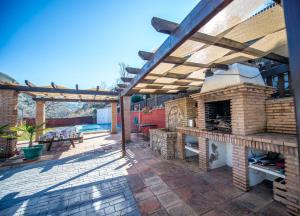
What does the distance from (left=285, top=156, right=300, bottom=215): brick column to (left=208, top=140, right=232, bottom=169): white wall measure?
194cm

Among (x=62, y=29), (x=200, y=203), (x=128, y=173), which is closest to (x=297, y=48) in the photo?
(x=200, y=203)

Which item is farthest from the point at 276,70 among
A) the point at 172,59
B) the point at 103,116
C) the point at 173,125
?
the point at 103,116

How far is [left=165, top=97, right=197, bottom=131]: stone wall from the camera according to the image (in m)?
5.34

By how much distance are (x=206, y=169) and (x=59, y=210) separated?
12.3 ft

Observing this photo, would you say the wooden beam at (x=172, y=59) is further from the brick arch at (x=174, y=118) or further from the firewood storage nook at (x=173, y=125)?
the brick arch at (x=174, y=118)

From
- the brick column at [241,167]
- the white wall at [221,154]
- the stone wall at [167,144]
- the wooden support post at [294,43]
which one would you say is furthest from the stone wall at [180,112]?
the wooden support post at [294,43]

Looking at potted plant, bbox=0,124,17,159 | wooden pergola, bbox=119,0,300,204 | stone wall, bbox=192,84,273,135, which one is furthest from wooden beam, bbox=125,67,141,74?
potted plant, bbox=0,124,17,159

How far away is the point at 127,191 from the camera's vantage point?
3229mm

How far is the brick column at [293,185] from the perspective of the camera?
87.7 inches

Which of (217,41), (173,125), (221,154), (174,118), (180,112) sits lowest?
(221,154)

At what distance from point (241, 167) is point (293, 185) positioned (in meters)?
0.88

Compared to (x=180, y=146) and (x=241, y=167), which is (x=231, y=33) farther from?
(x=180, y=146)

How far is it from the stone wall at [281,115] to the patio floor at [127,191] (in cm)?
140

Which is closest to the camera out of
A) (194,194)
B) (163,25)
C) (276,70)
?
(163,25)
